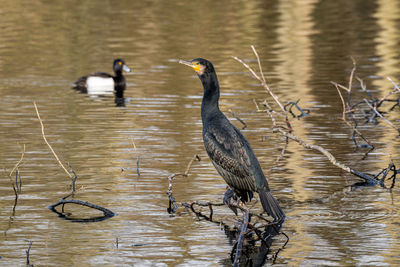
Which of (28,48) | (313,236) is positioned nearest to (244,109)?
(313,236)

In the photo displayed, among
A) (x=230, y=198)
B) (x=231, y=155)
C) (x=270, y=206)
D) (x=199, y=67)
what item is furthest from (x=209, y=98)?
(x=270, y=206)

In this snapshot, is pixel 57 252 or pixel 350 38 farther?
pixel 350 38

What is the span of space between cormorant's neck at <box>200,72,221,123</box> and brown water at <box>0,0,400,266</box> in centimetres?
137

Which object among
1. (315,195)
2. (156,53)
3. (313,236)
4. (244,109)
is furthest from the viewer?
(156,53)

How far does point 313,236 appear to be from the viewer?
10141 millimetres

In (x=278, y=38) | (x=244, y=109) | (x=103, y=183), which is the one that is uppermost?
(x=103, y=183)

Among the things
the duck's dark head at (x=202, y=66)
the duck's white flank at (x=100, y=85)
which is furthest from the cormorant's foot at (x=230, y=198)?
the duck's white flank at (x=100, y=85)

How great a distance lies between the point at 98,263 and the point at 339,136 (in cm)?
854

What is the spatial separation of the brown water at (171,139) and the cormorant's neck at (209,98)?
53.8 inches

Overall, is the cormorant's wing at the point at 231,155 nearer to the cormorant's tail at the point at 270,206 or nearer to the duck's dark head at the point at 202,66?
the cormorant's tail at the point at 270,206

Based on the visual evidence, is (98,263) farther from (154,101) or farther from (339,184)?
(154,101)

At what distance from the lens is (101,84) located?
24453 mm

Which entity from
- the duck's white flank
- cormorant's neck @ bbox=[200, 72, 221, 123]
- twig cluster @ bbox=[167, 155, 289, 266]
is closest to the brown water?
twig cluster @ bbox=[167, 155, 289, 266]

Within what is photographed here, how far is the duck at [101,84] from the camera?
23.8 meters
